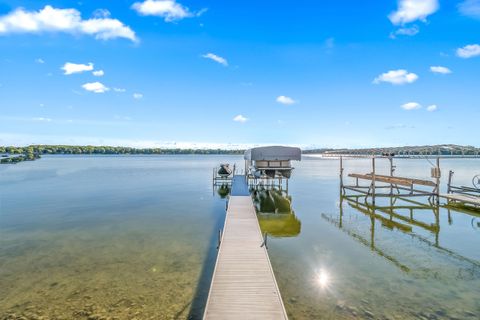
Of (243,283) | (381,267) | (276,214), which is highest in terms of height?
(243,283)

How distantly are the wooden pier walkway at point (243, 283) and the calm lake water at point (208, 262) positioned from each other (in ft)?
4.32

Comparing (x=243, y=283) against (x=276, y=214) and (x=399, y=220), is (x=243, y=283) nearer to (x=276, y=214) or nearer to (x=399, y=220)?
(x=276, y=214)

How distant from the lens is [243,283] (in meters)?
7.99

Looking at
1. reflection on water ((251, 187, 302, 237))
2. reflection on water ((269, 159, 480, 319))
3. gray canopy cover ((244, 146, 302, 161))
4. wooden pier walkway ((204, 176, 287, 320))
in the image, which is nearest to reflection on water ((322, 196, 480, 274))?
reflection on water ((269, 159, 480, 319))

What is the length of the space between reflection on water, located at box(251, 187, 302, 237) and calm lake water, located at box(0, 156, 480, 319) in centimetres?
16

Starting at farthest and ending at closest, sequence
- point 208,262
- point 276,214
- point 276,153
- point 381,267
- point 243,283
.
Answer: point 276,153
point 276,214
point 208,262
point 381,267
point 243,283

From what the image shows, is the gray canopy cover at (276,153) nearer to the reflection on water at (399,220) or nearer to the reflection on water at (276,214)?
the reflection on water at (276,214)

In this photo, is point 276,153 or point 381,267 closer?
point 381,267

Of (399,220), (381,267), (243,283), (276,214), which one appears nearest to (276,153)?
(276,214)

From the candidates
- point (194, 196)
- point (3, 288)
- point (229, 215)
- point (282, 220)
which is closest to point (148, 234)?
point (229, 215)

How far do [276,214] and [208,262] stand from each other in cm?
1133

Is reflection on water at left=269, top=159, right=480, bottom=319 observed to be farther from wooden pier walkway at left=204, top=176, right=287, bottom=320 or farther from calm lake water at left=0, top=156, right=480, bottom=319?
wooden pier walkway at left=204, top=176, right=287, bottom=320

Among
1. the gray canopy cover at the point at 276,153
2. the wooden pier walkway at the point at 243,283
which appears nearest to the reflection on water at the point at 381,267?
the wooden pier walkway at the point at 243,283

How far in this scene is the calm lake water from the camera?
338 inches
